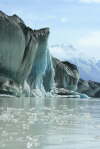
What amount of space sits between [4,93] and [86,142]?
5543 centimetres

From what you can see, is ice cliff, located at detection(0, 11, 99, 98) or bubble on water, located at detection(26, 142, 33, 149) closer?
bubble on water, located at detection(26, 142, 33, 149)

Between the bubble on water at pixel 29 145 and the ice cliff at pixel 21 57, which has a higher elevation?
the ice cliff at pixel 21 57

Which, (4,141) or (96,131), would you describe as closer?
(4,141)

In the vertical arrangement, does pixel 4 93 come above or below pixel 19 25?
below

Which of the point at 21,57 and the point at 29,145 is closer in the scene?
the point at 29,145

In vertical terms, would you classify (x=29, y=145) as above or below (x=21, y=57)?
below

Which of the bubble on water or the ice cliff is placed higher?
the ice cliff

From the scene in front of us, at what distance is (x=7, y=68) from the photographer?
66.3 metres

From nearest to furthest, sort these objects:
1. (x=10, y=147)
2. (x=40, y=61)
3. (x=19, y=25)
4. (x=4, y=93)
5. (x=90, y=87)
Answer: (x=10, y=147)
(x=4, y=93)
(x=19, y=25)
(x=40, y=61)
(x=90, y=87)

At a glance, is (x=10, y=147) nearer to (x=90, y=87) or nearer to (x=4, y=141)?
(x=4, y=141)

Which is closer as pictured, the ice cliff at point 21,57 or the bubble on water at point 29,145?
the bubble on water at point 29,145

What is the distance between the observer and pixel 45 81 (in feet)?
290

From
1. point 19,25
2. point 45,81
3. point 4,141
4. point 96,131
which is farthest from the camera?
point 45,81

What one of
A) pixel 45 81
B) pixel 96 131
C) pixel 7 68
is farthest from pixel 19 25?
pixel 96 131
